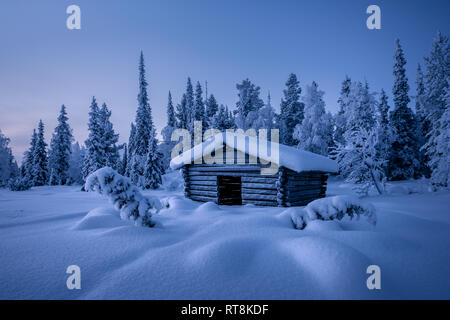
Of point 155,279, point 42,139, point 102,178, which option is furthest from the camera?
point 42,139

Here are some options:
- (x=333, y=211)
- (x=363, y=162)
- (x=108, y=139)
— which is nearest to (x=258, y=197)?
(x=333, y=211)

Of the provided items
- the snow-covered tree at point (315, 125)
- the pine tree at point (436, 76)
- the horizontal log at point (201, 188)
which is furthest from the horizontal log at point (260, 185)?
the snow-covered tree at point (315, 125)

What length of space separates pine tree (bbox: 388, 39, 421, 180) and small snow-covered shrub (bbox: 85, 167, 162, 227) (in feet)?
106

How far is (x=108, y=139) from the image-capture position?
1210 inches

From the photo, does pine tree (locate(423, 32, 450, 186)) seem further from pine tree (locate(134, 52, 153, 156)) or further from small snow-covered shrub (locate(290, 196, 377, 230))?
pine tree (locate(134, 52, 153, 156))

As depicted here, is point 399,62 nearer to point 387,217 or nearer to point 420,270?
point 387,217

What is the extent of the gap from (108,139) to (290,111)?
30.8m

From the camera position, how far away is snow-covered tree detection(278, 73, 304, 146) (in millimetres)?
37188

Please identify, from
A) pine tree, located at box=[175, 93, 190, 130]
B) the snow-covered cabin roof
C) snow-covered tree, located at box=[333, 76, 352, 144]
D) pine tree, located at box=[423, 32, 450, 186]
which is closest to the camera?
the snow-covered cabin roof

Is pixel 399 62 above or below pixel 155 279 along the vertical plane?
above

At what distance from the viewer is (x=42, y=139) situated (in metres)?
33.6

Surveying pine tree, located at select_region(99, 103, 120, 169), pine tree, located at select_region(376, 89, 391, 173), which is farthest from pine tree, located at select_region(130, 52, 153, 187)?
pine tree, located at select_region(376, 89, 391, 173)
